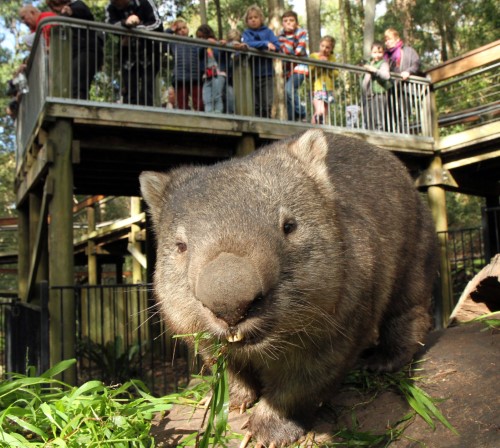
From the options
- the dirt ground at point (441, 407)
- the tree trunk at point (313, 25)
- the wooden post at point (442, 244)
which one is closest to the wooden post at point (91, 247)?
the tree trunk at point (313, 25)

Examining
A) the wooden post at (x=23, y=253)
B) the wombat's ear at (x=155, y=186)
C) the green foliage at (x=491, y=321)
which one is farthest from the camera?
the wooden post at (x=23, y=253)

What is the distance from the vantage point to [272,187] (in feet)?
8.29

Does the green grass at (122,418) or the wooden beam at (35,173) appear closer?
the green grass at (122,418)

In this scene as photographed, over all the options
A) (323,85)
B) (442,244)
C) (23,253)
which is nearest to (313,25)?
(323,85)

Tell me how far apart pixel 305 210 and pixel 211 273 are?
2.46ft

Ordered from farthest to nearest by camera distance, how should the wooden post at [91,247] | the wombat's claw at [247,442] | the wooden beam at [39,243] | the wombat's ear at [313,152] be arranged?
the wooden post at [91,247], the wooden beam at [39,243], the wombat's ear at [313,152], the wombat's claw at [247,442]

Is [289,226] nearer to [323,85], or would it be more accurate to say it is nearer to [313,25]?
[323,85]

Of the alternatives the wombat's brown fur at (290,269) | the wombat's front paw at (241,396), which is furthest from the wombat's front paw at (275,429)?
the wombat's front paw at (241,396)

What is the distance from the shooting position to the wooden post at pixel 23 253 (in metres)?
10.5

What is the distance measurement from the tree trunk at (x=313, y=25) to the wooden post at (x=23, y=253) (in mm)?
8509

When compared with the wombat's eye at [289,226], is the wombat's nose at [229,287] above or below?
below

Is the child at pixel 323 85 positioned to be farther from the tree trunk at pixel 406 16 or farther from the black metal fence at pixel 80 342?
the tree trunk at pixel 406 16

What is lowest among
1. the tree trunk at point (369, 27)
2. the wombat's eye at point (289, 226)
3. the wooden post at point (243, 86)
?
the wombat's eye at point (289, 226)

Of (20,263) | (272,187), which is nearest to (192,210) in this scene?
(272,187)
